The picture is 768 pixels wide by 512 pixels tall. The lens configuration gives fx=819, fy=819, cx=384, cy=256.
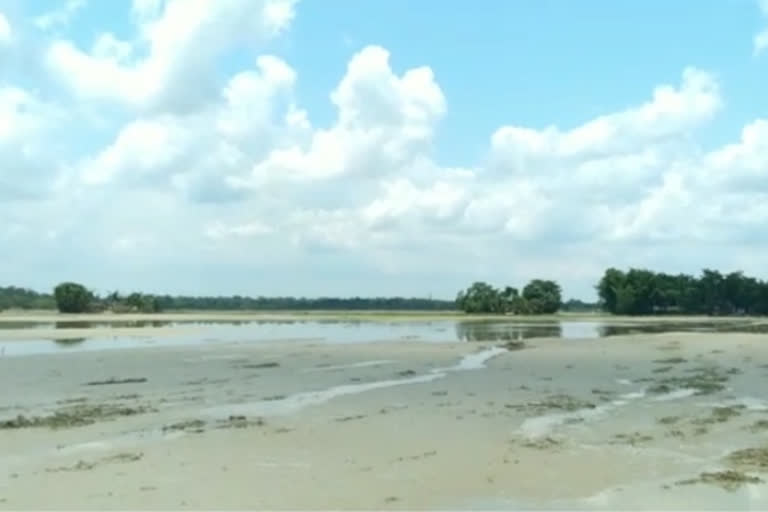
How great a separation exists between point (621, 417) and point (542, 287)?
114 meters

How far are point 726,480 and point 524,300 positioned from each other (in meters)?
118

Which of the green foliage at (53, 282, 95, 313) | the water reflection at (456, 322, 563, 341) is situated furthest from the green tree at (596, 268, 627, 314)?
the green foliage at (53, 282, 95, 313)

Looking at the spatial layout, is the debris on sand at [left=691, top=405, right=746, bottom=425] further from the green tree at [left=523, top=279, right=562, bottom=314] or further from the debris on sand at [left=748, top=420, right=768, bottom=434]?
the green tree at [left=523, top=279, right=562, bottom=314]

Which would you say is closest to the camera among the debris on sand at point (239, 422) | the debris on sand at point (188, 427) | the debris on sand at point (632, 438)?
the debris on sand at point (632, 438)

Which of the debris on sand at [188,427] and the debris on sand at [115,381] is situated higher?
the debris on sand at [115,381]

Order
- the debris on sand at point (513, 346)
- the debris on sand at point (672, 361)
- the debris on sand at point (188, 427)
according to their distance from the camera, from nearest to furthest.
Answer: the debris on sand at point (188, 427) < the debris on sand at point (672, 361) < the debris on sand at point (513, 346)

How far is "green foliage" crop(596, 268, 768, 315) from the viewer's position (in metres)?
122

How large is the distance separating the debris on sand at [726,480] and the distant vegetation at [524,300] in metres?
117

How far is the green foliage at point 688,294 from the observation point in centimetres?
12194

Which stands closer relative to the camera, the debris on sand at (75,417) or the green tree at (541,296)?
the debris on sand at (75,417)

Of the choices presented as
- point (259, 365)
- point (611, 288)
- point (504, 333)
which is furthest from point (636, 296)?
point (259, 365)

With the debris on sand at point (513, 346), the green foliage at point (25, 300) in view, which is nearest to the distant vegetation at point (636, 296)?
the green foliage at point (25, 300)

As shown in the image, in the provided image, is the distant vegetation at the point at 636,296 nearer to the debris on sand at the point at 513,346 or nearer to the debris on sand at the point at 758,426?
the debris on sand at the point at 513,346

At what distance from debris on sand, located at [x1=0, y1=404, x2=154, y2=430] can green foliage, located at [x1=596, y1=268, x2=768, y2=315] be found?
11396cm
